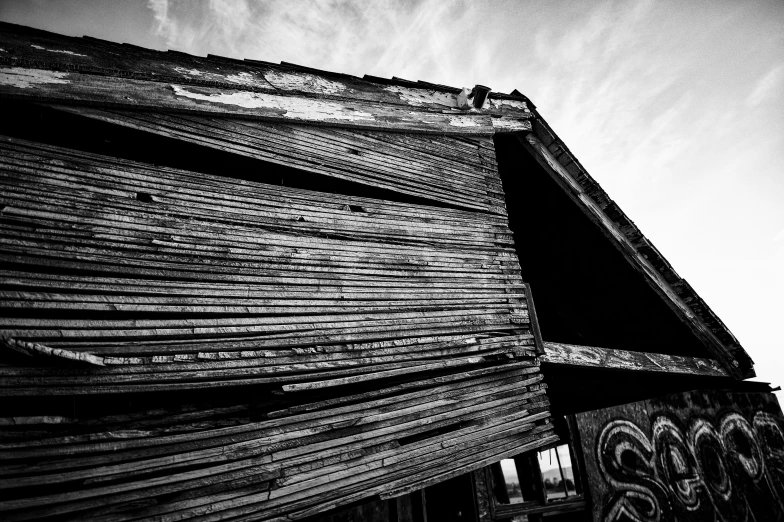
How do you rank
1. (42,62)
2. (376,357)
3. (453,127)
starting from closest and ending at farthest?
(42,62) → (376,357) → (453,127)

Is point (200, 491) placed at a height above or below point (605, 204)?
below

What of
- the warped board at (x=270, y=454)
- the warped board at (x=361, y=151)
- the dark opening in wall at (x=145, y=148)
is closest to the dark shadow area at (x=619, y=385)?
the warped board at (x=270, y=454)

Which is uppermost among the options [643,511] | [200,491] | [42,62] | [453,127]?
[453,127]

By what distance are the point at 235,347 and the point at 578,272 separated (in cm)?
474

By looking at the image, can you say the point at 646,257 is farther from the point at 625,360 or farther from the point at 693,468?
the point at 693,468

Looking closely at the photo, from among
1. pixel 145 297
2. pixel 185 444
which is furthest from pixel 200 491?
pixel 145 297

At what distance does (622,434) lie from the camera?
144 inches

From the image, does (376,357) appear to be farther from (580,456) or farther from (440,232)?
(580,456)

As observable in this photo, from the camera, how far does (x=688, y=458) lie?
388 cm

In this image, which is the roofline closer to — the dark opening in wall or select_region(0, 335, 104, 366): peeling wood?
the dark opening in wall

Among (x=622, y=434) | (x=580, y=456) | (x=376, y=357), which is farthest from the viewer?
(x=622, y=434)

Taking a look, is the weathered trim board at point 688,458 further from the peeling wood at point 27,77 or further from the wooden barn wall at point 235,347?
the peeling wood at point 27,77

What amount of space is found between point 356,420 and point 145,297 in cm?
138

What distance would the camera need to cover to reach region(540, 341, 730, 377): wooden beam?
354cm
